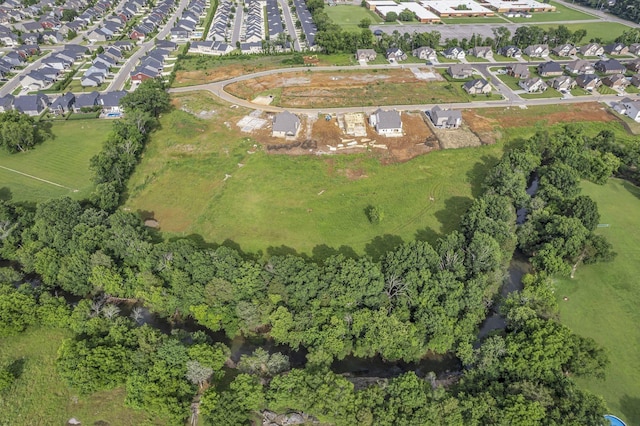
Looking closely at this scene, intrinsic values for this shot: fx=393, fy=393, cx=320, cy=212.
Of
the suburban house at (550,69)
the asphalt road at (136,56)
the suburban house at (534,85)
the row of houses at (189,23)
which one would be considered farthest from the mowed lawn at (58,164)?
the suburban house at (550,69)

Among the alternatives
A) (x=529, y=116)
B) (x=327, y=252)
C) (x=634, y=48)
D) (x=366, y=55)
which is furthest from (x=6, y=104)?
(x=634, y=48)

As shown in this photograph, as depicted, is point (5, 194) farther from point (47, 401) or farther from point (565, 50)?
point (565, 50)

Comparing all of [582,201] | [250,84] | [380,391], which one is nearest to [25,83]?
[250,84]

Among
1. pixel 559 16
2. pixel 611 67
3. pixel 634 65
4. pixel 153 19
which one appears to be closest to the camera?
pixel 611 67

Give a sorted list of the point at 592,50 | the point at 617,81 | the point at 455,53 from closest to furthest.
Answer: the point at 617,81
the point at 455,53
the point at 592,50

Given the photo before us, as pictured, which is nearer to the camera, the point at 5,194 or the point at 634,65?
the point at 5,194

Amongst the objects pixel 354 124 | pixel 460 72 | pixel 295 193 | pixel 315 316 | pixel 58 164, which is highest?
pixel 460 72
